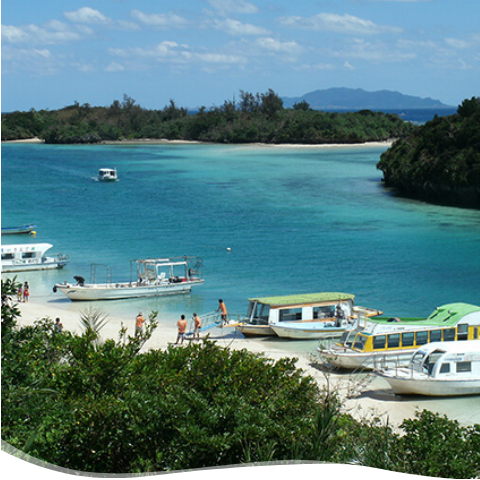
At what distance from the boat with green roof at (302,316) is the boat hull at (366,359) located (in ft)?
7.02

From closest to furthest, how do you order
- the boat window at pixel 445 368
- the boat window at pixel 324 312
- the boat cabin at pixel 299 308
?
1. the boat window at pixel 445 368
2. the boat cabin at pixel 299 308
3. the boat window at pixel 324 312

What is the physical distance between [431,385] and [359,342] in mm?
2141

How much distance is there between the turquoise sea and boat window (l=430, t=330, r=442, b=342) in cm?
273

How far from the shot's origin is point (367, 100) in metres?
26.0

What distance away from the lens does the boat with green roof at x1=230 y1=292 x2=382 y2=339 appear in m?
17.1

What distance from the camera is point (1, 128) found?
101438 millimetres

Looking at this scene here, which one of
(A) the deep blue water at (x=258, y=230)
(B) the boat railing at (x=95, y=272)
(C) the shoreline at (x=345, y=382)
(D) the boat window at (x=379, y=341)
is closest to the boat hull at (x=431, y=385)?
(C) the shoreline at (x=345, y=382)

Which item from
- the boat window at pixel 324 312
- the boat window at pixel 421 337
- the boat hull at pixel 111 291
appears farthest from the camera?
the boat hull at pixel 111 291

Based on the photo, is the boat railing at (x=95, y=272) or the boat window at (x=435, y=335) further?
the boat railing at (x=95, y=272)

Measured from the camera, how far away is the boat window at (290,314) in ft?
57.9

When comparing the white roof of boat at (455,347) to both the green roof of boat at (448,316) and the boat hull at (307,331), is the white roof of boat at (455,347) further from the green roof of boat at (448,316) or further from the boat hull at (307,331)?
the boat hull at (307,331)

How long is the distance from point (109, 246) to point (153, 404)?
23775 millimetres

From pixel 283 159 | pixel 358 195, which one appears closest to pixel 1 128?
pixel 283 159

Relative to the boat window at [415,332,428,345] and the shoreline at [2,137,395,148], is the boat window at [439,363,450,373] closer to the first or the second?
the boat window at [415,332,428,345]
